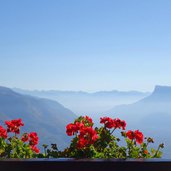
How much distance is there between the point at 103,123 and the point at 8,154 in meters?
1.00

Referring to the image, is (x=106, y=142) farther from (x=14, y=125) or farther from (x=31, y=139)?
(x=14, y=125)

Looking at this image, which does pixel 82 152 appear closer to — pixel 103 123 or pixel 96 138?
pixel 96 138

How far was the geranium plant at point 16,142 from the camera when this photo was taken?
4.27 metres

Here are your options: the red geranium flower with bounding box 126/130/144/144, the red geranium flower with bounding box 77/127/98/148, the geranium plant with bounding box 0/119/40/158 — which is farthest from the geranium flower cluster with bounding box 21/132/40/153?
the red geranium flower with bounding box 126/130/144/144

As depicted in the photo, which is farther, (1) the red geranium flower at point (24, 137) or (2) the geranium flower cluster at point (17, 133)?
(1) the red geranium flower at point (24, 137)
